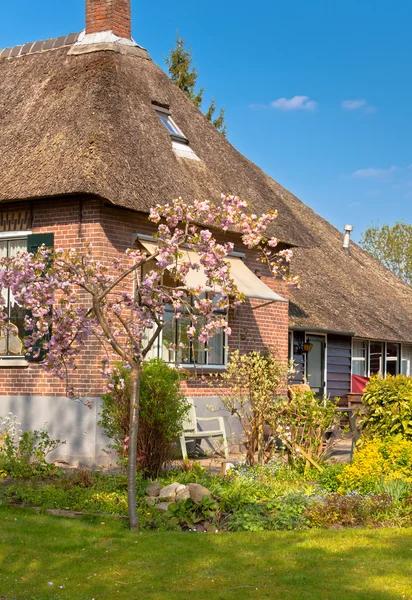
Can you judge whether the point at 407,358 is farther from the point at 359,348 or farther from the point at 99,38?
the point at 99,38

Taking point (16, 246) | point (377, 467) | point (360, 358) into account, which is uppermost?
point (16, 246)

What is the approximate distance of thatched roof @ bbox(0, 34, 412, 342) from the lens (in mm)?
14039

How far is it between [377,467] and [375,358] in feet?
54.6

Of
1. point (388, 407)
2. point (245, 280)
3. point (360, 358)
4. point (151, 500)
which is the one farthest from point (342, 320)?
point (151, 500)

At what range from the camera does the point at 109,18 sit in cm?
1736

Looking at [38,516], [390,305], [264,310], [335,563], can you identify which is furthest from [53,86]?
[390,305]

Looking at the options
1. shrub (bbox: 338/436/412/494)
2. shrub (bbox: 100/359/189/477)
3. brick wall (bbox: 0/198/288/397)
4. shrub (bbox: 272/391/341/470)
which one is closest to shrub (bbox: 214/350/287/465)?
shrub (bbox: 272/391/341/470)

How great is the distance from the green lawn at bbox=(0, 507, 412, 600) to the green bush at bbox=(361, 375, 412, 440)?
2377 millimetres

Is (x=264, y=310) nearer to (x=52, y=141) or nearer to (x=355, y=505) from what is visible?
(x=52, y=141)

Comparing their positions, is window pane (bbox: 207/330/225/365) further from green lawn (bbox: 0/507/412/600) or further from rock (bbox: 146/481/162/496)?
green lawn (bbox: 0/507/412/600)

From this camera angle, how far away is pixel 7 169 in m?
14.7

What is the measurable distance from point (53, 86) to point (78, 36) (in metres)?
1.70

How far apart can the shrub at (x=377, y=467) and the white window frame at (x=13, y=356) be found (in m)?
6.18

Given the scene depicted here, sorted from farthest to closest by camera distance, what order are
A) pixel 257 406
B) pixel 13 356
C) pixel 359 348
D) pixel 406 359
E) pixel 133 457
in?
pixel 406 359, pixel 359 348, pixel 13 356, pixel 257 406, pixel 133 457
